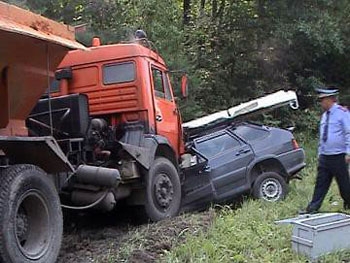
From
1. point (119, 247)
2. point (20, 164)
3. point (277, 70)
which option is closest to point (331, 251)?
point (119, 247)

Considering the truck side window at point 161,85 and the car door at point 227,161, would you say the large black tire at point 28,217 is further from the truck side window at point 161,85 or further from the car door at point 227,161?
the car door at point 227,161

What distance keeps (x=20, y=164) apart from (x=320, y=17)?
1395cm

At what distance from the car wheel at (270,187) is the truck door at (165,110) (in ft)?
5.07

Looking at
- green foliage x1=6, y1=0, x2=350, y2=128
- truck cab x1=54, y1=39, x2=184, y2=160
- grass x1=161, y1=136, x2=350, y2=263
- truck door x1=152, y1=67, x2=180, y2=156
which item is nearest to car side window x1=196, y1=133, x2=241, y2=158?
truck door x1=152, y1=67, x2=180, y2=156

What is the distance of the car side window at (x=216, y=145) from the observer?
10.4m

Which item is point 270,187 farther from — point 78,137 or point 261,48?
point 261,48

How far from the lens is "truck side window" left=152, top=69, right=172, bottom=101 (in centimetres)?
937

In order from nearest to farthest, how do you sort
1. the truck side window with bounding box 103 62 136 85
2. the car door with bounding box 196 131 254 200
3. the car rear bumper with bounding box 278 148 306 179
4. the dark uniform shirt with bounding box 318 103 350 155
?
the dark uniform shirt with bounding box 318 103 350 155, the truck side window with bounding box 103 62 136 85, the car door with bounding box 196 131 254 200, the car rear bumper with bounding box 278 148 306 179

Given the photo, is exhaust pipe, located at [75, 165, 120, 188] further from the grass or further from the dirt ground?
the grass

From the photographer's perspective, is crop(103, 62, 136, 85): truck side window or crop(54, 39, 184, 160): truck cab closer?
crop(54, 39, 184, 160): truck cab

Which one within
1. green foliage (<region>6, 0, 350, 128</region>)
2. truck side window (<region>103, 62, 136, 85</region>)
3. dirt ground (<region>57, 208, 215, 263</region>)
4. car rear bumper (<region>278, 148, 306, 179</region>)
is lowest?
dirt ground (<region>57, 208, 215, 263</region>)

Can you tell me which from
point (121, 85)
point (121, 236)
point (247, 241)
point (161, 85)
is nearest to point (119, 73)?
point (121, 85)

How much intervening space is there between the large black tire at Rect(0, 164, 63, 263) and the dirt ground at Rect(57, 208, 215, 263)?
0.47 m

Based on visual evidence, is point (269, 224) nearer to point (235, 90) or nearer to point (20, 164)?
point (20, 164)
